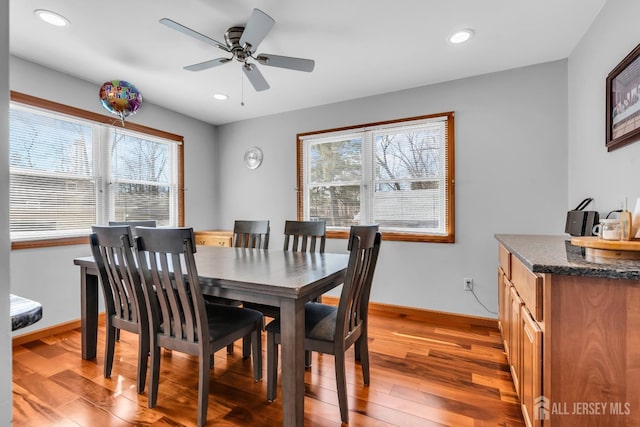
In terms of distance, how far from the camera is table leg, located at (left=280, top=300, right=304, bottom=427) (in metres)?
1.48

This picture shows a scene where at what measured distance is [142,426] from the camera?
64.4 inches

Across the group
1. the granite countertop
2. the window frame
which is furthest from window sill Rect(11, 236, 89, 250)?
the granite countertop

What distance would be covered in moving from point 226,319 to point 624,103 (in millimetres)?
2608

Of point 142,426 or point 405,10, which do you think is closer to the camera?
point 142,426

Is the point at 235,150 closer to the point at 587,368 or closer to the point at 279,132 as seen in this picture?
the point at 279,132

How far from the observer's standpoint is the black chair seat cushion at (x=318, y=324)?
1.72m

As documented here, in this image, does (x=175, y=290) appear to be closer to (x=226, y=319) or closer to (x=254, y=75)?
(x=226, y=319)

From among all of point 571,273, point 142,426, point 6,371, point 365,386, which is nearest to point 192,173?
point 142,426

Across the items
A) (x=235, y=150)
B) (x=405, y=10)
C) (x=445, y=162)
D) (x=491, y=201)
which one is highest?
(x=405, y=10)

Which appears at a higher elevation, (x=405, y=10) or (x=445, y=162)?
(x=405, y=10)

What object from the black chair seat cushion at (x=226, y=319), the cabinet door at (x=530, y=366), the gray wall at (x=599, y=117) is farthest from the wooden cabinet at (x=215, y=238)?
the gray wall at (x=599, y=117)

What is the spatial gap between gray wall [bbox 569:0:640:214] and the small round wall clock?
11.1 feet

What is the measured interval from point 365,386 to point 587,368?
124cm

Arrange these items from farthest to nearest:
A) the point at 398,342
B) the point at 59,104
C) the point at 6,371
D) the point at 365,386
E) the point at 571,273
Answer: the point at 59,104
the point at 398,342
the point at 365,386
the point at 571,273
the point at 6,371
